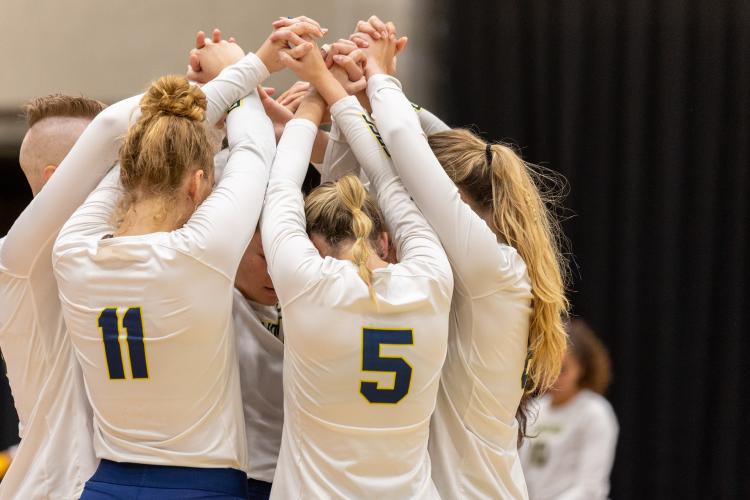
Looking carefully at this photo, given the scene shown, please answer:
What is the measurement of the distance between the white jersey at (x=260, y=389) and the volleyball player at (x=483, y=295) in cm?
49

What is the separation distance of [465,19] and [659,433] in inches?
103

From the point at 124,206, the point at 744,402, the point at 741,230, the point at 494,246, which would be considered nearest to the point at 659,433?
the point at 744,402

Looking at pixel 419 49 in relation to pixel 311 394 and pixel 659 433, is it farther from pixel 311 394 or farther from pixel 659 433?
pixel 311 394

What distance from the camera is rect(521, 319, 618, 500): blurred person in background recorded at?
14.8ft

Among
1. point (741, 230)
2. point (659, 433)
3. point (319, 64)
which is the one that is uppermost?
point (319, 64)

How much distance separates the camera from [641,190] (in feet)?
18.7

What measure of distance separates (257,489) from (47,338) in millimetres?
706

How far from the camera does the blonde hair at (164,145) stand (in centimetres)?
239

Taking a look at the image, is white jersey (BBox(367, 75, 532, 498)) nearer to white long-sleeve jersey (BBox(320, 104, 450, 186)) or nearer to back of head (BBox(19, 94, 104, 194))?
white long-sleeve jersey (BBox(320, 104, 450, 186))

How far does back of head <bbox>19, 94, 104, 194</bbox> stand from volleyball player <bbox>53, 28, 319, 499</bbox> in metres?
0.51

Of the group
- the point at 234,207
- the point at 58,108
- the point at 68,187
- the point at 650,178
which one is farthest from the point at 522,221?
the point at 650,178

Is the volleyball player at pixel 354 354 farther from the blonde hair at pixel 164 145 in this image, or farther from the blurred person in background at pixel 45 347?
the blurred person in background at pixel 45 347

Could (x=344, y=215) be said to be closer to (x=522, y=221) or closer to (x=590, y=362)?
(x=522, y=221)

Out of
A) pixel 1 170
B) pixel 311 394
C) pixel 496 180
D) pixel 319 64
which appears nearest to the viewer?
pixel 311 394
